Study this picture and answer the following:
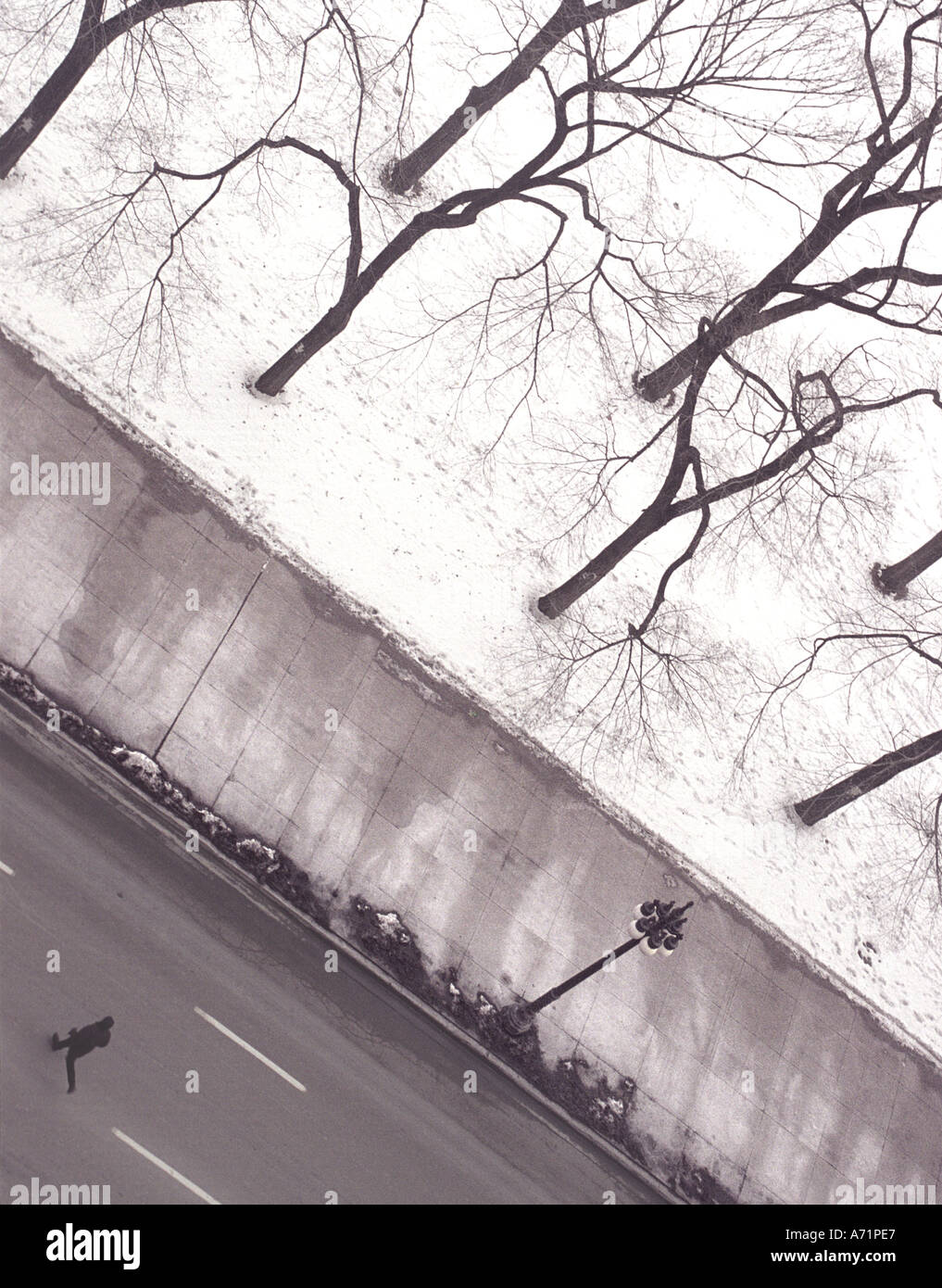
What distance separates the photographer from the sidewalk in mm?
13289

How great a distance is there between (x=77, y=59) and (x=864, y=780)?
A: 13811 millimetres

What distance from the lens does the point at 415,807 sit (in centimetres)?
1399

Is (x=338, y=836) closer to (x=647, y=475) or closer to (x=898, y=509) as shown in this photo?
(x=647, y=475)

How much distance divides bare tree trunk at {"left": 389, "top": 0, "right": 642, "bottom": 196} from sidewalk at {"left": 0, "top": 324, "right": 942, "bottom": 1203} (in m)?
6.34

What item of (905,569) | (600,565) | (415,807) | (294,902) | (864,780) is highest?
(905,569)

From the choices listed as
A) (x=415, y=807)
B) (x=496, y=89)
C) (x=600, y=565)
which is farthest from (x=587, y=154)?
(x=415, y=807)

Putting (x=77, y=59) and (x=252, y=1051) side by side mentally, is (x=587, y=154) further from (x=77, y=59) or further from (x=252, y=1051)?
(x=252, y=1051)

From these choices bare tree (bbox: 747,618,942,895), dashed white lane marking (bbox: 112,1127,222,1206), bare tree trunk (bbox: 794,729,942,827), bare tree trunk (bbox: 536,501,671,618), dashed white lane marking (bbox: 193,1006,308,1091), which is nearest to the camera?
dashed white lane marking (bbox: 112,1127,222,1206)

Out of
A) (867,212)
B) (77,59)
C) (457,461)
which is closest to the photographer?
(77,59)

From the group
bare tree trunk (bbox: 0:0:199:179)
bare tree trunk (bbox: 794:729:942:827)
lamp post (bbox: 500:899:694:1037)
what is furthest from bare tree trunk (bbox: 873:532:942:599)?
bare tree trunk (bbox: 0:0:199:179)

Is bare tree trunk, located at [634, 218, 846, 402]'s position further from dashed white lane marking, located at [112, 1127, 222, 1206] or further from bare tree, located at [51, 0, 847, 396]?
dashed white lane marking, located at [112, 1127, 222, 1206]

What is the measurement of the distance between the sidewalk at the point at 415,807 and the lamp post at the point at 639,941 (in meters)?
0.37
